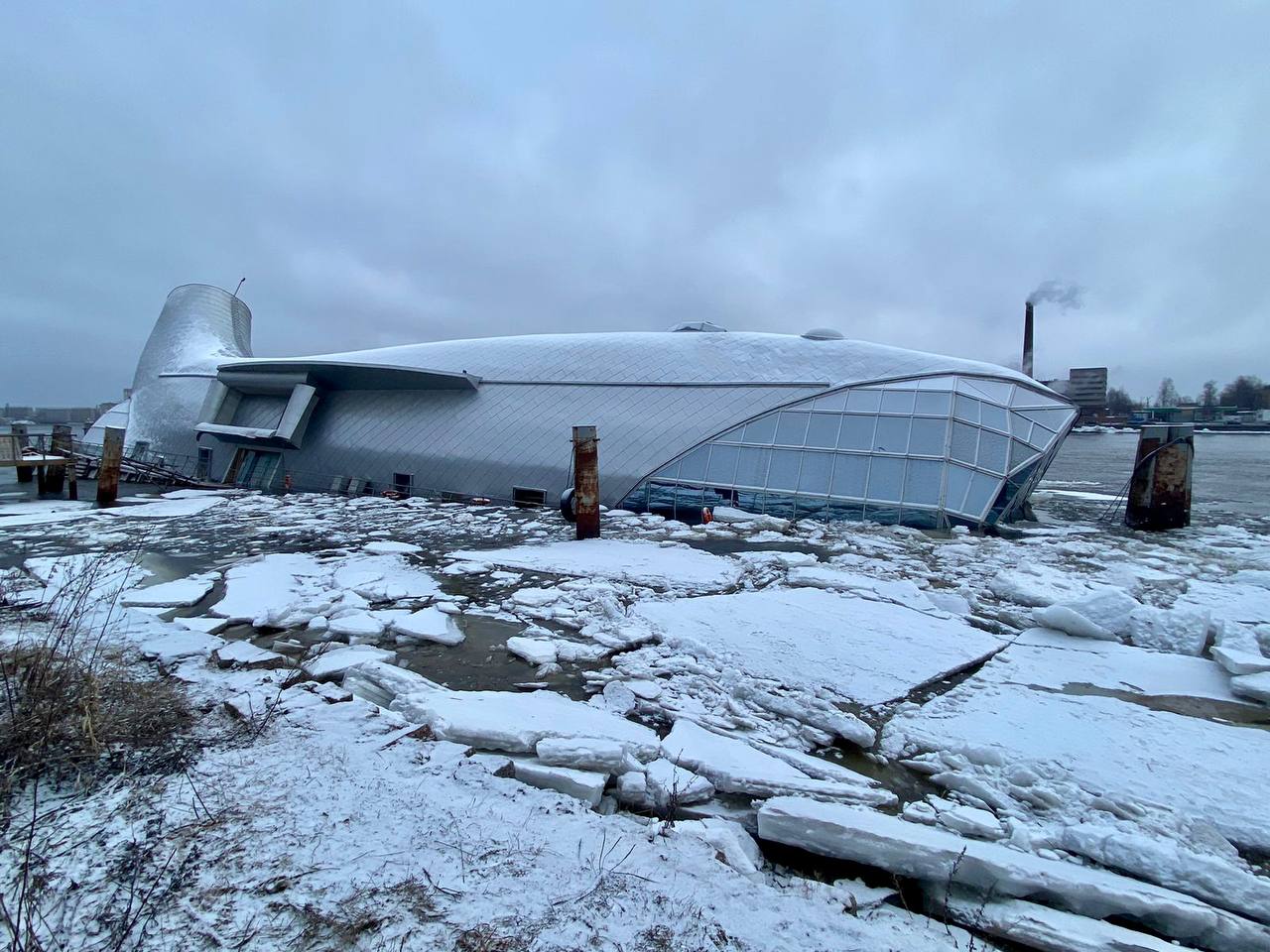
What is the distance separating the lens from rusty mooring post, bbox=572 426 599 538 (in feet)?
38.8

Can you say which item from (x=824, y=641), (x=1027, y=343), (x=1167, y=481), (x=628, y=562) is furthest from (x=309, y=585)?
(x=1027, y=343)

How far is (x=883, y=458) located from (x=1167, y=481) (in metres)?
6.79

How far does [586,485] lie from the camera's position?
11.9 metres

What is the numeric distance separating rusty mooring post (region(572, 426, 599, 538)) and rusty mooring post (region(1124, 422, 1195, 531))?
42.3 feet

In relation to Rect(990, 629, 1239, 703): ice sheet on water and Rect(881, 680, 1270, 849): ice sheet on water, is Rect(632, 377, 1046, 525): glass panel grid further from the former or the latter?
Rect(881, 680, 1270, 849): ice sheet on water

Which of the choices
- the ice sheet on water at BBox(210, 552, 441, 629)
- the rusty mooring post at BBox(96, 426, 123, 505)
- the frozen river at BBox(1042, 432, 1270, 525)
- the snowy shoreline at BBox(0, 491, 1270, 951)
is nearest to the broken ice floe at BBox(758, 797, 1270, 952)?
the snowy shoreline at BBox(0, 491, 1270, 951)

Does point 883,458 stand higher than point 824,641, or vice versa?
point 883,458

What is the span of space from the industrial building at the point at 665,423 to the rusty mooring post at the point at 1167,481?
2.07 metres

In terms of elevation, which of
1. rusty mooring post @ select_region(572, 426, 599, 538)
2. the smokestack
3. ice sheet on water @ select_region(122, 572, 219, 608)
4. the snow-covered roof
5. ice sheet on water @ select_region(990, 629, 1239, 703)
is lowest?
ice sheet on water @ select_region(122, 572, 219, 608)

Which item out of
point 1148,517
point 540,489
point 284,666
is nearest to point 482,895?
point 284,666

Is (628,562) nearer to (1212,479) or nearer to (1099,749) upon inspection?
(1099,749)

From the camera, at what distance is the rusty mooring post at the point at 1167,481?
13606mm

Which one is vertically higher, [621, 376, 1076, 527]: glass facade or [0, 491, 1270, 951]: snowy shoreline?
[621, 376, 1076, 527]: glass facade

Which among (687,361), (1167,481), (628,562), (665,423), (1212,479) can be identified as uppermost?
(687,361)
